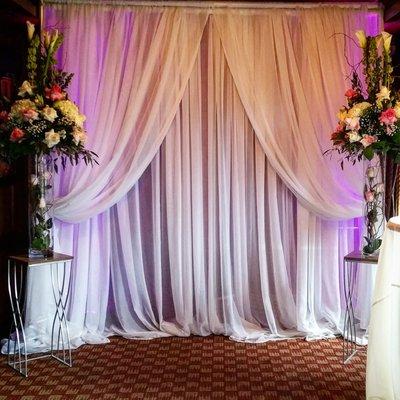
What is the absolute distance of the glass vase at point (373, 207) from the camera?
3.89 meters

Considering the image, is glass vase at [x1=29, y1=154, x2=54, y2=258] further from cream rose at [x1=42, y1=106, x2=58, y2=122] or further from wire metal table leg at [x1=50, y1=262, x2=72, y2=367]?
cream rose at [x1=42, y1=106, x2=58, y2=122]

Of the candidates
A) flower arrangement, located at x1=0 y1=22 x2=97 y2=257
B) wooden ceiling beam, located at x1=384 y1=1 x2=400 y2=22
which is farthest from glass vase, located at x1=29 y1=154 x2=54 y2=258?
wooden ceiling beam, located at x1=384 y1=1 x2=400 y2=22

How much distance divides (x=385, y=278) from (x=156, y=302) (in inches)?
85.7

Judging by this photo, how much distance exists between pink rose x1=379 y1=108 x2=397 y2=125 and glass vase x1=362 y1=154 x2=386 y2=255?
415 mm

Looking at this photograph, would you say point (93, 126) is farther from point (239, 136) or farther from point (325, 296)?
point (325, 296)

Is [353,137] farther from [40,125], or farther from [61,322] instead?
[61,322]

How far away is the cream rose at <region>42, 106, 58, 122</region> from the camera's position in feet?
→ 11.9

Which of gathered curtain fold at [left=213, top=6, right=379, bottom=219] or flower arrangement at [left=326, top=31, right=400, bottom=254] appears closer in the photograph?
flower arrangement at [left=326, top=31, right=400, bottom=254]

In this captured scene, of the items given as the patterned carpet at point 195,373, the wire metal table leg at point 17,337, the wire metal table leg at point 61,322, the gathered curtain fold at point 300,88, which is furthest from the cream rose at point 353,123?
the wire metal table leg at point 17,337

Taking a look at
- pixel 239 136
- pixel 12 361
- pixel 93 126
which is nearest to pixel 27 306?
pixel 12 361

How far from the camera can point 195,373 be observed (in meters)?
3.69

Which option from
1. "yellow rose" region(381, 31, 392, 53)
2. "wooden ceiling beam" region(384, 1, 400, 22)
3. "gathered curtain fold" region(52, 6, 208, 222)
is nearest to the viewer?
"yellow rose" region(381, 31, 392, 53)

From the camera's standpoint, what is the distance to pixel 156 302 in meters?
4.53

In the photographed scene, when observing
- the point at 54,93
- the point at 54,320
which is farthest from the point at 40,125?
the point at 54,320
